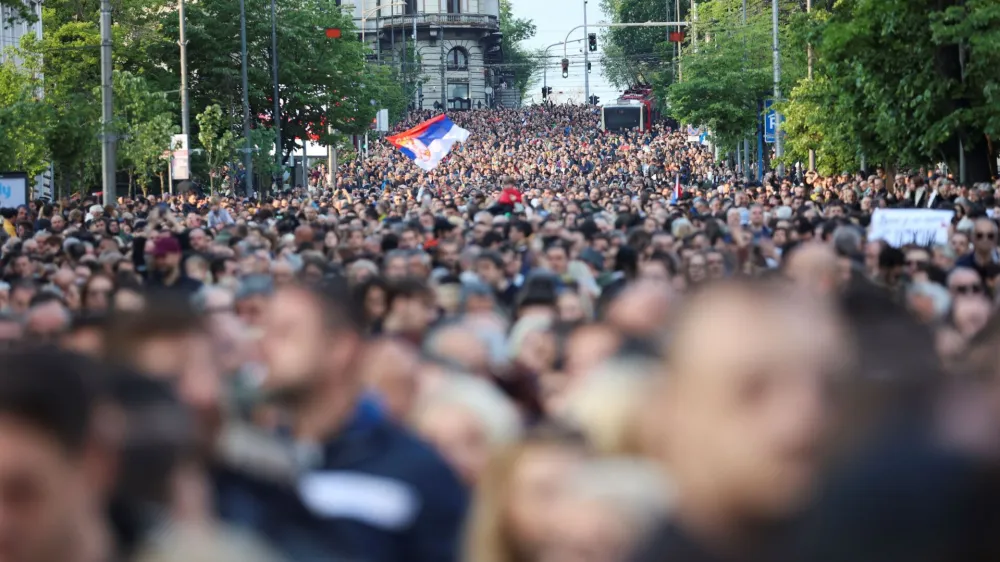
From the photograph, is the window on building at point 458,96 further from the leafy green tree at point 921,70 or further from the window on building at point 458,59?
the leafy green tree at point 921,70

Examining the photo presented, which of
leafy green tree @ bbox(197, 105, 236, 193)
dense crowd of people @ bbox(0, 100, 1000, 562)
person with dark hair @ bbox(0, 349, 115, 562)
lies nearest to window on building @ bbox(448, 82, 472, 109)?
leafy green tree @ bbox(197, 105, 236, 193)

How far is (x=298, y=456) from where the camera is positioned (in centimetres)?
482

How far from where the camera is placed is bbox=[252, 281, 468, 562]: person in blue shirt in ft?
15.4

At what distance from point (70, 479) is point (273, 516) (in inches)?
58.9

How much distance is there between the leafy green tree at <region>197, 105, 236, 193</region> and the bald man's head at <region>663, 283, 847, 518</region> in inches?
2037

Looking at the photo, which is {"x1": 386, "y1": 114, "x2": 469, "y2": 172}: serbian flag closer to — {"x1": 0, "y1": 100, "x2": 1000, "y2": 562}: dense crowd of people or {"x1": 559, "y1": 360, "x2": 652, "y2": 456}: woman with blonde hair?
{"x1": 0, "y1": 100, "x2": 1000, "y2": 562}: dense crowd of people

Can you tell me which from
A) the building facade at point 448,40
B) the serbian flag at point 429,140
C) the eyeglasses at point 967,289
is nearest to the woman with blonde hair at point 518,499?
the eyeglasses at point 967,289

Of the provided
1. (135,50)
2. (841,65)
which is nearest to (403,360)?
(841,65)

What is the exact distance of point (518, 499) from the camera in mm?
4953

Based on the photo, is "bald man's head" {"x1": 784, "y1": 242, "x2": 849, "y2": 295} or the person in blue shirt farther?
"bald man's head" {"x1": 784, "y1": 242, "x2": 849, "y2": 295}

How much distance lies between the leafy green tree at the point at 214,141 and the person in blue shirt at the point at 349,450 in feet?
163

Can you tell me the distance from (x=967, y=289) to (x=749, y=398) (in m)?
9.14

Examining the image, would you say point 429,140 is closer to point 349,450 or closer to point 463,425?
point 463,425

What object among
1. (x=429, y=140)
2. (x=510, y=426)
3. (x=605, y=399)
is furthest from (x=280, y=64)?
(x=510, y=426)
